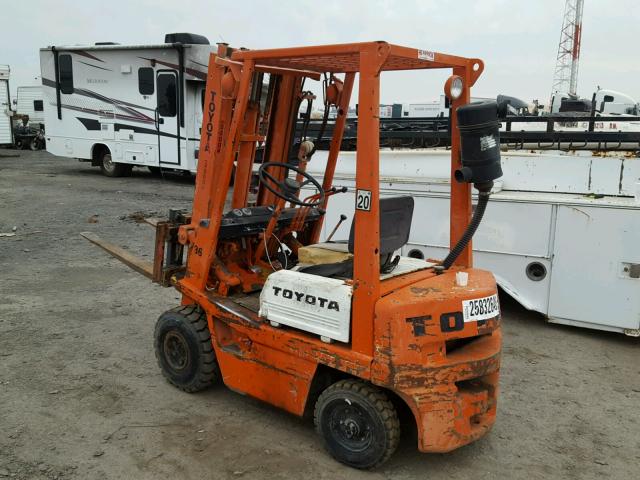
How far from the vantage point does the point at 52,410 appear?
447cm

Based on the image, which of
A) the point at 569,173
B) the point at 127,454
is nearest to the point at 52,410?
the point at 127,454

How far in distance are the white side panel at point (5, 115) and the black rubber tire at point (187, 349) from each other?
882 inches

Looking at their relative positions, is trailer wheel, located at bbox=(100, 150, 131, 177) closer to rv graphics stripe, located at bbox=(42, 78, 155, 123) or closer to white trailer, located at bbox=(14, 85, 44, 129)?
rv graphics stripe, located at bbox=(42, 78, 155, 123)

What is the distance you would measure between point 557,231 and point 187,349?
3.98 meters

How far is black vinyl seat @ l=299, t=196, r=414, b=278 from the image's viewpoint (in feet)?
12.7

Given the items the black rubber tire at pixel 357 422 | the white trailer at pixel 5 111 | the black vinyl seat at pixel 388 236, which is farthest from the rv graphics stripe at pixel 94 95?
the black rubber tire at pixel 357 422

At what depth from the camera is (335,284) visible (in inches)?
149

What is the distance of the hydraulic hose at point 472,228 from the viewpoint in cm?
354

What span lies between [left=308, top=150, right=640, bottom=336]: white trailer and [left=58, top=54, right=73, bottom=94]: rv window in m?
13.2

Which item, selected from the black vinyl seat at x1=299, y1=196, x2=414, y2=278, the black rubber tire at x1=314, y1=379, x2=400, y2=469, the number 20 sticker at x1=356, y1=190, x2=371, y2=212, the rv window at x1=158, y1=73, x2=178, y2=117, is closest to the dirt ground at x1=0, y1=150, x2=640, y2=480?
the black rubber tire at x1=314, y1=379, x2=400, y2=469

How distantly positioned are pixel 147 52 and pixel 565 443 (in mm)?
14097

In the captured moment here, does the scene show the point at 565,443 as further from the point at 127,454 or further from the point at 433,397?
the point at 127,454

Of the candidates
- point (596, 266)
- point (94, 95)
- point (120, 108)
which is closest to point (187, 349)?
point (596, 266)

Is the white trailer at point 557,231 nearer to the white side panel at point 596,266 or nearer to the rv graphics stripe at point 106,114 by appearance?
the white side panel at point 596,266
